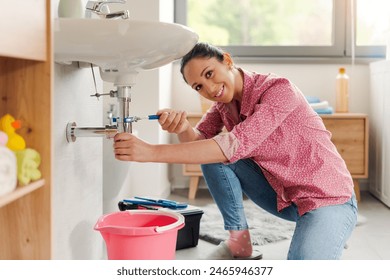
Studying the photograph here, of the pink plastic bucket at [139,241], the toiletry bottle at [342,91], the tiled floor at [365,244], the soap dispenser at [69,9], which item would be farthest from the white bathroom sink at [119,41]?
the toiletry bottle at [342,91]

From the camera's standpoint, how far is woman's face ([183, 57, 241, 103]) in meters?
1.55

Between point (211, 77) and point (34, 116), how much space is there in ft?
2.09

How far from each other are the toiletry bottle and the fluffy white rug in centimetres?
91

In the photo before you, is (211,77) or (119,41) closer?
(119,41)

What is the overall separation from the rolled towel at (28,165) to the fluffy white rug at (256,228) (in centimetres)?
123

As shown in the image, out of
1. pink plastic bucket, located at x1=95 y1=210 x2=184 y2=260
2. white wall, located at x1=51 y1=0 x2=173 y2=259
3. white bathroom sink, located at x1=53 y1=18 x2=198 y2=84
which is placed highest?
white bathroom sink, located at x1=53 y1=18 x2=198 y2=84

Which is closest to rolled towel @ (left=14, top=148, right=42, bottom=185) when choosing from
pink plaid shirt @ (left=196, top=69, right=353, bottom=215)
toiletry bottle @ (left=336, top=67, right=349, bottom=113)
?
pink plaid shirt @ (left=196, top=69, right=353, bottom=215)

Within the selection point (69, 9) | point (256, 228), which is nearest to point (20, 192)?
point (69, 9)

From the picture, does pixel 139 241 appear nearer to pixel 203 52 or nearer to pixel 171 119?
pixel 171 119

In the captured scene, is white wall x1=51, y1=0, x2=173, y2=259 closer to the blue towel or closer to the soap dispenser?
the soap dispenser

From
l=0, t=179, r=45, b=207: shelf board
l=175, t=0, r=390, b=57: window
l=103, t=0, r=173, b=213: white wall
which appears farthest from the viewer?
l=175, t=0, r=390, b=57: window

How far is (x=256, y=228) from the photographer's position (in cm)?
237

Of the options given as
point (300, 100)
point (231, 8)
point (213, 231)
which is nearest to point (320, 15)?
point (231, 8)

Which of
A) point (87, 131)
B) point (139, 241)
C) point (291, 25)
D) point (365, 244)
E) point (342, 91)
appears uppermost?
point (291, 25)
